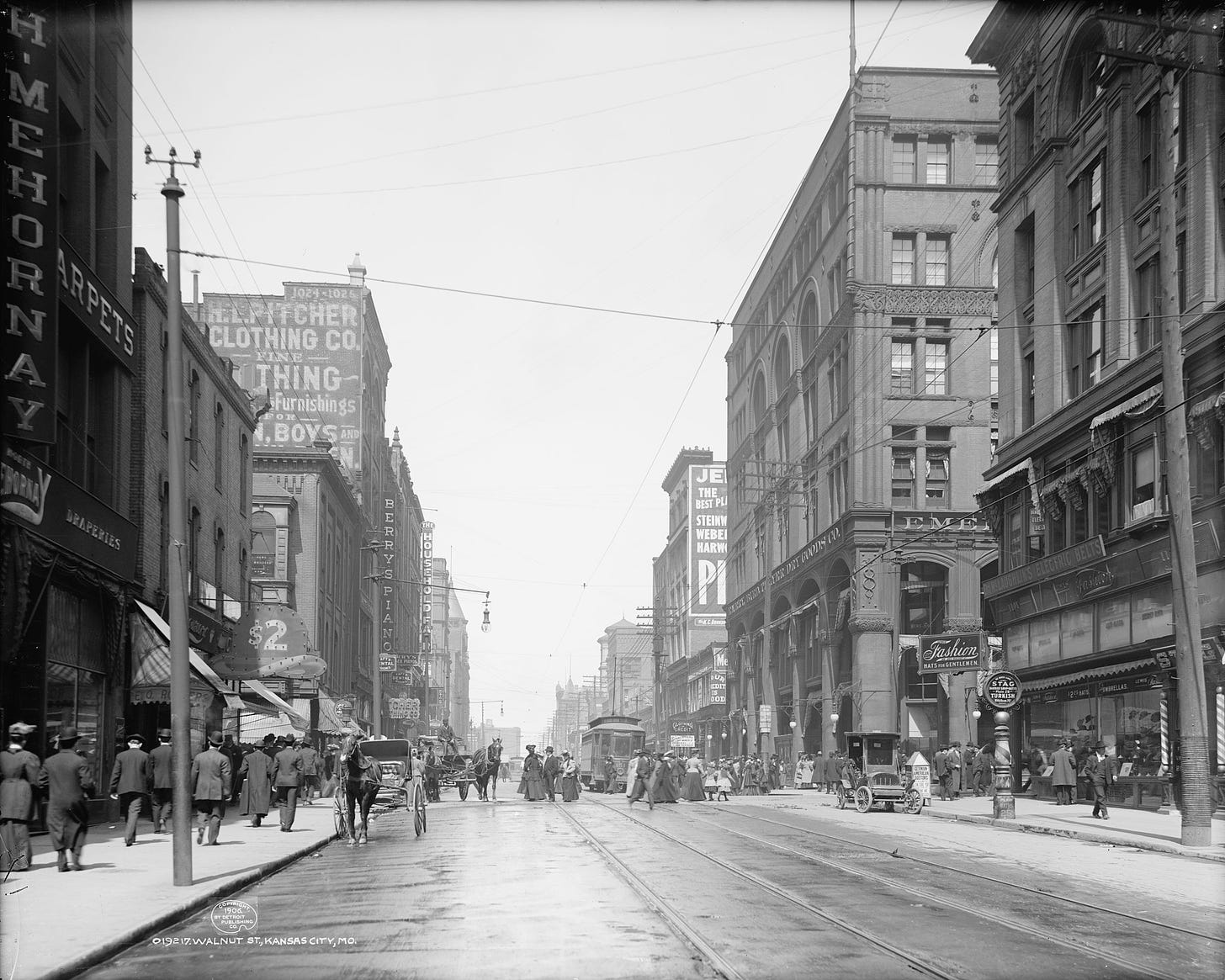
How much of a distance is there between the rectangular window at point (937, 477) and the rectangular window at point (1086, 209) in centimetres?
2082

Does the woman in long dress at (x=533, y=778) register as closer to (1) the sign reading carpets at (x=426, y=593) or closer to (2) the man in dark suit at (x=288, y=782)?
(2) the man in dark suit at (x=288, y=782)

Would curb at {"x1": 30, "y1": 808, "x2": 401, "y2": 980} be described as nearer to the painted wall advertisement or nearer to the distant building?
the distant building

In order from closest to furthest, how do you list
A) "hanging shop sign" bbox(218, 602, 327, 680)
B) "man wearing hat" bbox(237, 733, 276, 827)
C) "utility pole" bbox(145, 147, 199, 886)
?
"utility pole" bbox(145, 147, 199, 886), "man wearing hat" bbox(237, 733, 276, 827), "hanging shop sign" bbox(218, 602, 327, 680)

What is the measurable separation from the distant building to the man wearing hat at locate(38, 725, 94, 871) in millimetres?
39368

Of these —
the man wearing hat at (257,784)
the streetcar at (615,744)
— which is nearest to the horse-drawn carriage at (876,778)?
the man wearing hat at (257,784)

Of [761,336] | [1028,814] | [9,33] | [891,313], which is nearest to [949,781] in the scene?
[1028,814]

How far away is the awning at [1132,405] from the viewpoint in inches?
1228

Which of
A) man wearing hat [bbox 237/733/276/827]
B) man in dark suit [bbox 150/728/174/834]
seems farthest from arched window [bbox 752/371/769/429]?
man in dark suit [bbox 150/728/174/834]

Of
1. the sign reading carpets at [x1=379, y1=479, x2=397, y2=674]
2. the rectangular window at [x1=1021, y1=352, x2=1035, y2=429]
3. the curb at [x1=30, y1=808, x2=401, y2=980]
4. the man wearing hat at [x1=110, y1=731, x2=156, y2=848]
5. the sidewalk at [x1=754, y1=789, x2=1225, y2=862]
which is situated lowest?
the sidewalk at [x1=754, y1=789, x2=1225, y2=862]

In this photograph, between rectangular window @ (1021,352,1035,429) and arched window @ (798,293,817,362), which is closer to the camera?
rectangular window @ (1021,352,1035,429)

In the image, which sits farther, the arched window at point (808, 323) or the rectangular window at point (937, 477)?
the arched window at point (808, 323)

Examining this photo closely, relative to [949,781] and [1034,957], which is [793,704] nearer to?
[949,781]

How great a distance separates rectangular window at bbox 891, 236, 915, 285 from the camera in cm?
5991

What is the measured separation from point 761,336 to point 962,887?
64920 millimetres
